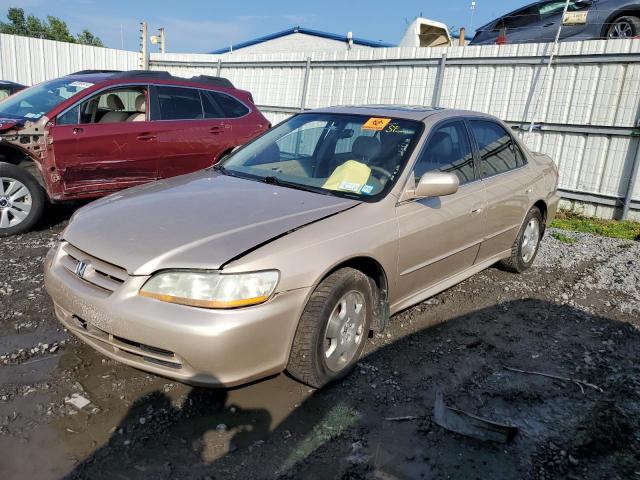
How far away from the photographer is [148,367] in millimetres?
2572

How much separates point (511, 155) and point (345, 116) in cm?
183

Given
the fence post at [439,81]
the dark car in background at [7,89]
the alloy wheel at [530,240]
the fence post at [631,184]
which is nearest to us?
the alloy wheel at [530,240]

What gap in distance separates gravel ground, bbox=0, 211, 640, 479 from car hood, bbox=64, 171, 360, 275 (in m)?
0.81

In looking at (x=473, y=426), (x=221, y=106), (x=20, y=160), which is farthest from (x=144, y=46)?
(x=473, y=426)

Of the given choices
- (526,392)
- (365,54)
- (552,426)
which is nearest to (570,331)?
(526,392)

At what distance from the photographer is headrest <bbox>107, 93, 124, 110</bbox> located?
6.30 metres

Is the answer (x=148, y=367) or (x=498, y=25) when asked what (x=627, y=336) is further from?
(x=498, y=25)

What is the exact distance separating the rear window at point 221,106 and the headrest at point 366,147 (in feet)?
11.9

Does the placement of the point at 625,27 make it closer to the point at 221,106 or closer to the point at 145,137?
the point at 221,106

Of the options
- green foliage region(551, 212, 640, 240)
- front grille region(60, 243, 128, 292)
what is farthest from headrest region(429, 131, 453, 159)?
green foliage region(551, 212, 640, 240)

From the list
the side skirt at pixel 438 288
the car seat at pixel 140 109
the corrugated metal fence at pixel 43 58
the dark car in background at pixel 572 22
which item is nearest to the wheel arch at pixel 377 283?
the side skirt at pixel 438 288

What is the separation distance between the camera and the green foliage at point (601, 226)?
286 inches

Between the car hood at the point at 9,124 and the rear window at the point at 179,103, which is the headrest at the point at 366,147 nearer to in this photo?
the rear window at the point at 179,103

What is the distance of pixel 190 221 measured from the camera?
290cm
